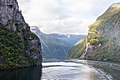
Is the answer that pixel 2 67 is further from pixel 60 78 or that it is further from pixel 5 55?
pixel 60 78

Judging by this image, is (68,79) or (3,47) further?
(3,47)

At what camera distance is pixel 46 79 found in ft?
456

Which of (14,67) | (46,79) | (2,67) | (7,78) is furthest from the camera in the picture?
(14,67)

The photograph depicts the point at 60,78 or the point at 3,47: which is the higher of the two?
the point at 3,47

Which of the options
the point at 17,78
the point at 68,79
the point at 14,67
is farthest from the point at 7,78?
the point at 14,67

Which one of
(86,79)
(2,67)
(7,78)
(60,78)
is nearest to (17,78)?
(7,78)

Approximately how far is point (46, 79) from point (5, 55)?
6088cm

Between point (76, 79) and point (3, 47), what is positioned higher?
point (3, 47)

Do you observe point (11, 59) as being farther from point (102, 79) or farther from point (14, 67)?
point (102, 79)

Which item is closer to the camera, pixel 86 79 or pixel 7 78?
pixel 7 78

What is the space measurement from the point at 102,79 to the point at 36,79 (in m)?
29.4

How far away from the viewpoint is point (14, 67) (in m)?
192


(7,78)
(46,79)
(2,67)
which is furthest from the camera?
(2,67)

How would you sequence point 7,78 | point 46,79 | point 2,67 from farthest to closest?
1. point 2,67
2. point 46,79
3. point 7,78
